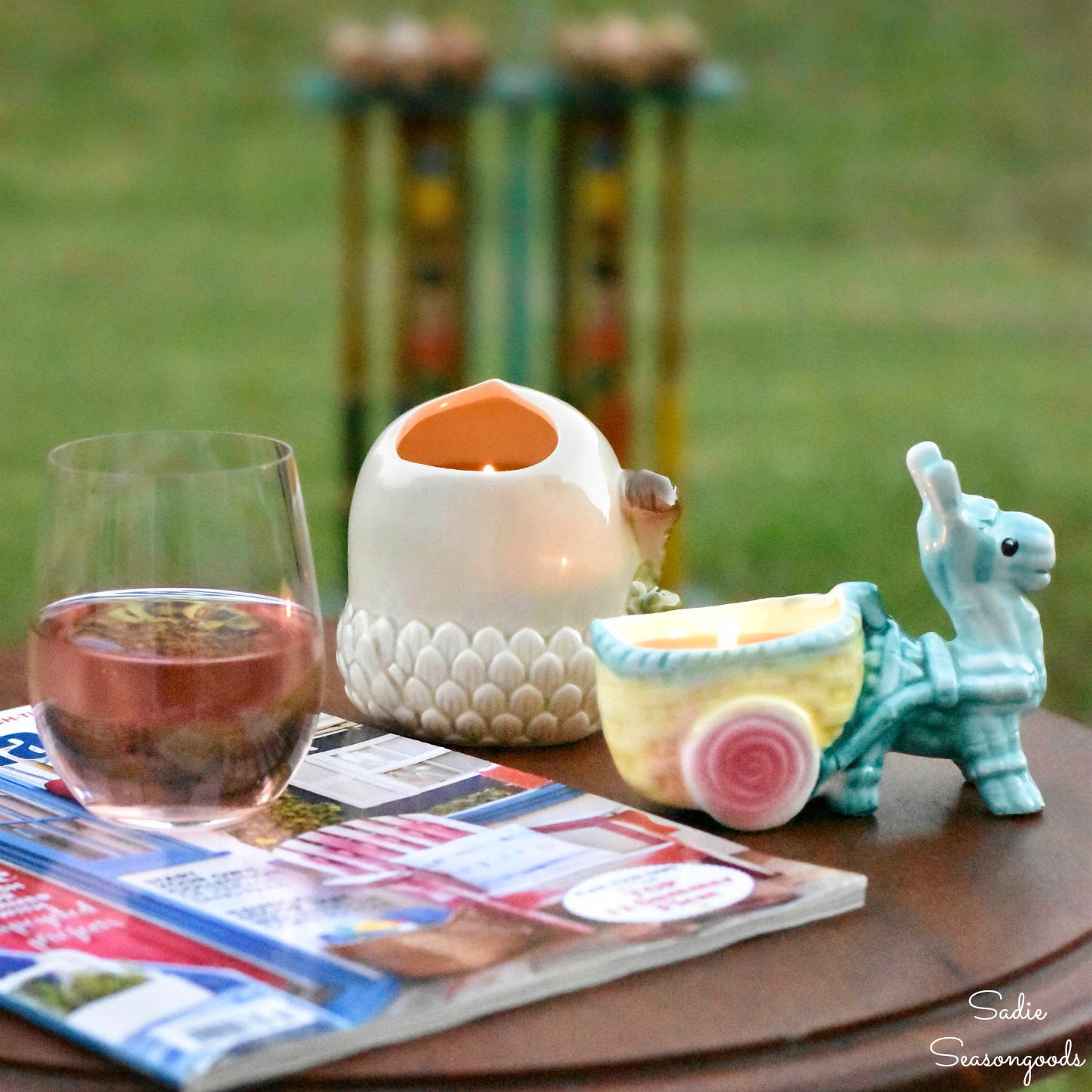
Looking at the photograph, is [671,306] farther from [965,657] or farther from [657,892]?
[657,892]

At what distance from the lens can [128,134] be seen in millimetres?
4402

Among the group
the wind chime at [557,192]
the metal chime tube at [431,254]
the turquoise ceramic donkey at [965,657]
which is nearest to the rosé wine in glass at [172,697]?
the turquoise ceramic donkey at [965,657]

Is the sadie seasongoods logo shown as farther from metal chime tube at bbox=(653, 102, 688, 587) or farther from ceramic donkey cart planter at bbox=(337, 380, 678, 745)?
metal chime tube at bbox=(653, 102, 688, 587)

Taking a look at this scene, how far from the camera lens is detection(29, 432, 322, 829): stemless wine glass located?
0.57 m

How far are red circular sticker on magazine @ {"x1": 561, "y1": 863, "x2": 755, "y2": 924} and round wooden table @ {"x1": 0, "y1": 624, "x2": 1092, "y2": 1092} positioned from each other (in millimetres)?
20

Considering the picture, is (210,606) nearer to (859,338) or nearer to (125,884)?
(125,884)

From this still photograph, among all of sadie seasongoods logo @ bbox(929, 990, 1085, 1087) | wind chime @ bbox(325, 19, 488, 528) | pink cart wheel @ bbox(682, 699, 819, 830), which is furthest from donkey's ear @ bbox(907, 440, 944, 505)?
wind chime @ bbox(325, 19, 488, 528)

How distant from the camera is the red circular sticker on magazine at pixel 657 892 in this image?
0.54 meters

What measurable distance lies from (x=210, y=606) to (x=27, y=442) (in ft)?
9.66

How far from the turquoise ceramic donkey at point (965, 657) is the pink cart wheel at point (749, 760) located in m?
0.03

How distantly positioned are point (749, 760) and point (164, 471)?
Answer: 0.27 metres

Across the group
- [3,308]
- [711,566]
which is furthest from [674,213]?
[3,308]

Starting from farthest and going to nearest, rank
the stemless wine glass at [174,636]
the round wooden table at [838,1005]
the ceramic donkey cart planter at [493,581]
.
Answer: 1. the ceramic donkey cart planter at [493,581]
2. the stemless wine glass at [174,636]
3. the round wooden table at [838,1005]

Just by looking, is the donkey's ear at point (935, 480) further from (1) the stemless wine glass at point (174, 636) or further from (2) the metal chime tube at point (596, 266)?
(2) the metal chime tube at point (596, 266)
